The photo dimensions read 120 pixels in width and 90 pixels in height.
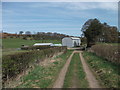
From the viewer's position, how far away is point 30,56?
11.2 metres

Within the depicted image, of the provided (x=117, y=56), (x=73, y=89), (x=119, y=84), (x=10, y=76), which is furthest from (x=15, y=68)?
(x=117, y=56)

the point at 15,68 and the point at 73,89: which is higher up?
the point at 15,68

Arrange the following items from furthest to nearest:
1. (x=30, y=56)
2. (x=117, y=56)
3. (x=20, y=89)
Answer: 1. (x=117, y=56)
2. (x=30, y=56)
3. (x=20, y=89)

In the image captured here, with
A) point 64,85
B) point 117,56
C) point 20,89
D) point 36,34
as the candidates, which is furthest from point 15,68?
point 36,34

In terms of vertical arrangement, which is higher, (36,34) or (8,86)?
(36,34)

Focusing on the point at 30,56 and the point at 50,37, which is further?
the point at 50,37

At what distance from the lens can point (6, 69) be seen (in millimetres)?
7113

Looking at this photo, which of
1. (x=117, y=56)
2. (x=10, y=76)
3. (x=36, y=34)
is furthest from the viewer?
(x=36, y=34)

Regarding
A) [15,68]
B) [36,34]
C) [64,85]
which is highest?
[36,34]

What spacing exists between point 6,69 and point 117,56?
1000 centimetres

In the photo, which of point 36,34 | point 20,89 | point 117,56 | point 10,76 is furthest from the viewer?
point 36,34

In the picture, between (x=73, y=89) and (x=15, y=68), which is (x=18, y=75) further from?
(x=73, y=89)

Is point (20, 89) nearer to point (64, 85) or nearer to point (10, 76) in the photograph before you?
point (10, 76)

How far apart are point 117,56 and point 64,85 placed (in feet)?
26.2
